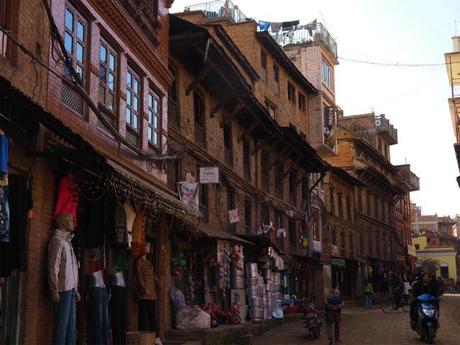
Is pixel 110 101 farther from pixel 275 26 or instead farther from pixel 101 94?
pixel 275 26

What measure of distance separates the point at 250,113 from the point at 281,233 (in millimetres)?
6778

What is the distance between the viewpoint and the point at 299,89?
36.1 metres

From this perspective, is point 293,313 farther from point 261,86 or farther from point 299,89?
point 299,89

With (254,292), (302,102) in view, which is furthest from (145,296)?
(302,102)

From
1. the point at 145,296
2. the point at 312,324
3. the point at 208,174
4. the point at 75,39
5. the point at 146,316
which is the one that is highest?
the point at 75,39

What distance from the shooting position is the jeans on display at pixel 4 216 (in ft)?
24.8

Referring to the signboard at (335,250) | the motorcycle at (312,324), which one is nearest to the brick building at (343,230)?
the signboard at (335,250)

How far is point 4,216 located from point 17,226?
0.63m

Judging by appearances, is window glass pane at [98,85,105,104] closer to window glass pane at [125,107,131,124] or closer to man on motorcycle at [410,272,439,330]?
window glass pane at [125,107,131,124]

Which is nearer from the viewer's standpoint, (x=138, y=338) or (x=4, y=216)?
(x=4, y=216)

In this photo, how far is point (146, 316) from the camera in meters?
12.3

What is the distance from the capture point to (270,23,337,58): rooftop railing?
3931cm

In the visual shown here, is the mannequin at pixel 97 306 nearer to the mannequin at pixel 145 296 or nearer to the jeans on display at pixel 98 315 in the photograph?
the jeans on display at pixel 98 315

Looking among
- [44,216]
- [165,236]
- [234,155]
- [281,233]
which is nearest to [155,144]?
[165,236]
